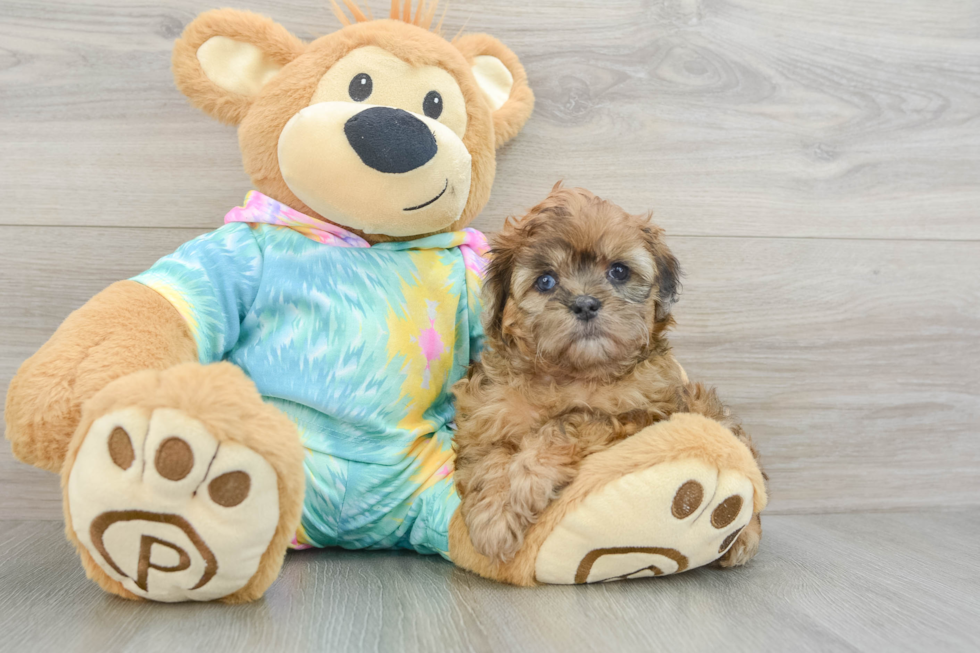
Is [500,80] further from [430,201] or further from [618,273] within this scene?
[618,273]

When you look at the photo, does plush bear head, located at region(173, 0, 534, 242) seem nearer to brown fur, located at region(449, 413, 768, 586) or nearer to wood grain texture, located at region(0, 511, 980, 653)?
brown fur, located at region(449, 413, 768, 586)

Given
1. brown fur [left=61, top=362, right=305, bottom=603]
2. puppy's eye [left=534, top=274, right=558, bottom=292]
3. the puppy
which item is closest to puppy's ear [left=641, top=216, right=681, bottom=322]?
the puppy

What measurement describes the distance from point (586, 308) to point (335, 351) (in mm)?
528

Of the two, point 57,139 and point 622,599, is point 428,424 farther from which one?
point 57,139

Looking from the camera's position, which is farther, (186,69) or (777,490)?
(777,490)

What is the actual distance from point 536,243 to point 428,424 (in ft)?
1.54

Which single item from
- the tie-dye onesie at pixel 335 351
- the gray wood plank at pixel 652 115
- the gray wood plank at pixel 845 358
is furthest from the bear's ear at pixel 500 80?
the gray wood plank at pixel 845 358

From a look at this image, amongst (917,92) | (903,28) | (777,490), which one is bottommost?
(777,490)

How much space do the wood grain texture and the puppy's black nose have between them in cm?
50

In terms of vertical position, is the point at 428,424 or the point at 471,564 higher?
the point at 428,424

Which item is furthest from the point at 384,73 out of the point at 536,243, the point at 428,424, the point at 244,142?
the point at 428,424

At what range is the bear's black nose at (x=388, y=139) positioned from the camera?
1341 mm

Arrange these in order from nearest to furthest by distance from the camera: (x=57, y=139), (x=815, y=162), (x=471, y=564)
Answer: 1. (x=471, y=564)
2. (x=57, y=139)
3. (x=815, y=162)

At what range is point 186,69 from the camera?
4.91 ft
